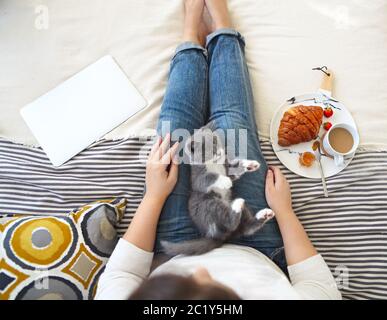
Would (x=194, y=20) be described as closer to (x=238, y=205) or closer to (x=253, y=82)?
(x=253, y=82)

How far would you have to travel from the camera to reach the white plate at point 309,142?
2.53 feet

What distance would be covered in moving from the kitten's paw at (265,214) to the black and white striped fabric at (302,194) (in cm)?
10

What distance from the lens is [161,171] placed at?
2.35ft

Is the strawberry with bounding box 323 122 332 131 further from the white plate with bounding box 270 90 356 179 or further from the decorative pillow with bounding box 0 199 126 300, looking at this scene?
the decorative pillow with bounding box 0 199 126 300

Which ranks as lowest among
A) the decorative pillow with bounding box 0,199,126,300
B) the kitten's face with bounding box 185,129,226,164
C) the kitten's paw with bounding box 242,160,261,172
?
the decorative pillow with bounding box 0,199,126,300

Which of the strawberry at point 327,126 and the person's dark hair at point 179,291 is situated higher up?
the strawberry at point 327,126

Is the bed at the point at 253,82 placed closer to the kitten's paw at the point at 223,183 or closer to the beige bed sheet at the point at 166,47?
the beige bed sheet at the point at 166,47

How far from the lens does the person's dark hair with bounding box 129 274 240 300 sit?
1.51ft

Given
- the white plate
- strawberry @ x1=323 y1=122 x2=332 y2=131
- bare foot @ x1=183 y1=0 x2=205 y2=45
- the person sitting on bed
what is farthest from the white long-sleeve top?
bare foot @ x1=183 y1=0 x2=205 y2=45

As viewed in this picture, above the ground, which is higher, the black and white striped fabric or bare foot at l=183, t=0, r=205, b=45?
bare foot at l=183, t=0, r=205, b=45

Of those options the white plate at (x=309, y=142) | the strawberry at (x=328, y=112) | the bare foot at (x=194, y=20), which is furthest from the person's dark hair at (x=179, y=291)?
the bare foot at (x=194, y=20)

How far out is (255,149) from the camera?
760 mm
